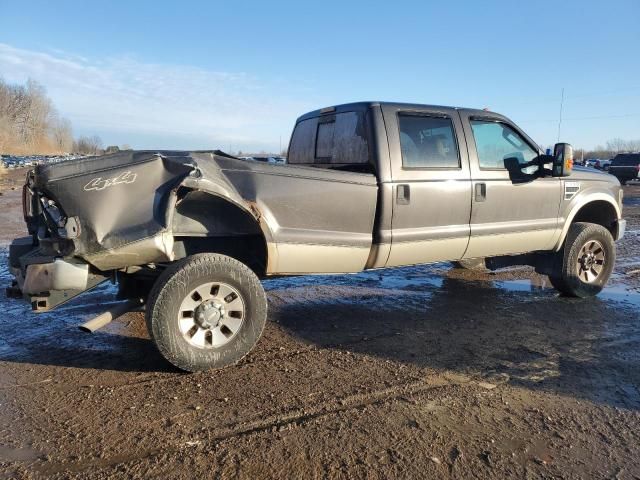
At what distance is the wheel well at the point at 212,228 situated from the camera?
12.7 ft

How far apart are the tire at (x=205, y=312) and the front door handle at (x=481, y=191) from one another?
253 cm

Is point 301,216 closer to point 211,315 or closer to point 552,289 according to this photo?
point 211,315

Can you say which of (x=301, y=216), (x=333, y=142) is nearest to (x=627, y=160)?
(x=333, y=142)

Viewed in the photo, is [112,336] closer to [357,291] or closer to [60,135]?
[357,291]

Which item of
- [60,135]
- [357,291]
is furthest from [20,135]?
[357,291]

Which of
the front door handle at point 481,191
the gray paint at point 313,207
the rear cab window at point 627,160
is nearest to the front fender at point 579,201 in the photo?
the gray paint at point 313,207

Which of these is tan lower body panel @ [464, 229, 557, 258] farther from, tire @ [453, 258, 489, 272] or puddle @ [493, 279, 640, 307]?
tire @ [453, 258, 489, 272]

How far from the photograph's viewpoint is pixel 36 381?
3.60 m

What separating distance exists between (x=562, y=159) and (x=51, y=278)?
487 centimetres

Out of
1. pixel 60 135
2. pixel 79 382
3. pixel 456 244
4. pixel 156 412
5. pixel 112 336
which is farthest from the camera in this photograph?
pixel 60 135

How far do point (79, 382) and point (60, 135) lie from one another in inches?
5709

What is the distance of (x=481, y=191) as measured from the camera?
505 cm

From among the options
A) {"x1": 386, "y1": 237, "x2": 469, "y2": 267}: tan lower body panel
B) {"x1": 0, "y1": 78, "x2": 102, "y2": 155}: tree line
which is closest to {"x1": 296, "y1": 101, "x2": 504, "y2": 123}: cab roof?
{"x1": 386, "y1": 237, "x2": 469, "y2": 267}: tan lower body panel

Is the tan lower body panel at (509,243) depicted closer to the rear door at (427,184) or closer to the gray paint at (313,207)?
the gray paint at (313,207)
